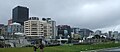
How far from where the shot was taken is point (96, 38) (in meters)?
164

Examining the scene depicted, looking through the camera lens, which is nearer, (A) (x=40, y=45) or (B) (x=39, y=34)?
(A) (x=40, y=45)

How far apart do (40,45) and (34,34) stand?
171 meters

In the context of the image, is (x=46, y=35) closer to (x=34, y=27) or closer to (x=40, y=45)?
(x=34, y=27)

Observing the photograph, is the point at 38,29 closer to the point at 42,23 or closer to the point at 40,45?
the point at 42,23

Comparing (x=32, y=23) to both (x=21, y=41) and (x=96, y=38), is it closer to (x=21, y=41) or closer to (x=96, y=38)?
(x=96, y=38)

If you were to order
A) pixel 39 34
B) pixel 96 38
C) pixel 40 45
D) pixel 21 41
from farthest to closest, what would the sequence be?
pixel 39 34, pixel 96 38, pixel 21 41, pixel 40 45

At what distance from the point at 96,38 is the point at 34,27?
178 feet

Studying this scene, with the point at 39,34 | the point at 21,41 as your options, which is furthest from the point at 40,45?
the point at 39,34

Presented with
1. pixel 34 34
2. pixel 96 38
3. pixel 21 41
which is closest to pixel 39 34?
pixel 34 34

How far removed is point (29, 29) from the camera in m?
190

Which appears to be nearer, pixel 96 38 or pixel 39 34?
pixel 96 38

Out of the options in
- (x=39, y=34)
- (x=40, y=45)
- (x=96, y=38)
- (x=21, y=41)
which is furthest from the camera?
(x=39, y=34)

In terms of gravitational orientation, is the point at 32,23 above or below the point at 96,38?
above

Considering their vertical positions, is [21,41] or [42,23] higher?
[42,23]
